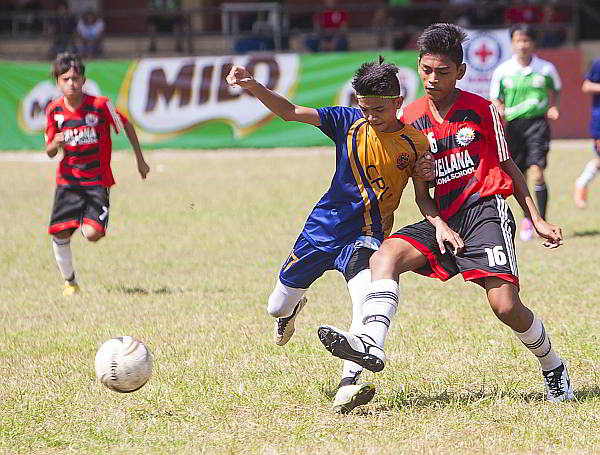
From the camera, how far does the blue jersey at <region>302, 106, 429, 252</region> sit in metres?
5.49

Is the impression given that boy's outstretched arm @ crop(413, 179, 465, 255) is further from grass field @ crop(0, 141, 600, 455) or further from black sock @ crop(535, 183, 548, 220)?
black sock @ crop(535, 183, 548, 220)

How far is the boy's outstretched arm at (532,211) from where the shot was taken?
5355 millimetres

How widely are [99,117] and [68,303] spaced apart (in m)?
1.63

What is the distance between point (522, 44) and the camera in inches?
442

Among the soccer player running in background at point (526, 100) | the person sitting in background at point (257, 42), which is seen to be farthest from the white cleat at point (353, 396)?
the person sitting in background at point (257, 42)

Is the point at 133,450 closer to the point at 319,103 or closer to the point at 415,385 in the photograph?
the point at 415,385

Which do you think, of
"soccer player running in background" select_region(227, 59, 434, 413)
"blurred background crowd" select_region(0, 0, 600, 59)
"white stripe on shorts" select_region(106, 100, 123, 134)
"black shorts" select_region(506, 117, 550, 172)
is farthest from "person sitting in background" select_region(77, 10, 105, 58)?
"soccer player running in background" select_region(227, 59, 434, 413)

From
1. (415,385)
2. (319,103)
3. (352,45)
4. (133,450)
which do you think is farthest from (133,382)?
(352,45)

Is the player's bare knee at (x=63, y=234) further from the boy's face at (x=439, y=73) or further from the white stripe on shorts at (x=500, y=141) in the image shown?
the white stripe on shorts at (x=500, y=141)

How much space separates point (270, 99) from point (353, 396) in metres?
1.53

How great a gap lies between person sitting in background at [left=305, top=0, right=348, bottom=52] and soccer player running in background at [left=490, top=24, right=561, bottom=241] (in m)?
13.1

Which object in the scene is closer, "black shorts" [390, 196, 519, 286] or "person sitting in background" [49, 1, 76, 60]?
"black shorts" [390, 196, 519, 286]

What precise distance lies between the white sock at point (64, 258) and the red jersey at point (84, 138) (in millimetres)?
514

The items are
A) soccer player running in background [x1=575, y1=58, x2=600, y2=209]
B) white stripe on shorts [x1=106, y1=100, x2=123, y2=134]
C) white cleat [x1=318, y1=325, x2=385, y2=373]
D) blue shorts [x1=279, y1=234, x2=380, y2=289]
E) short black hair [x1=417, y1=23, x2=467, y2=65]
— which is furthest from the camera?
soccer player running in background [x1=575, y1=58, x2=600, y2=209]
